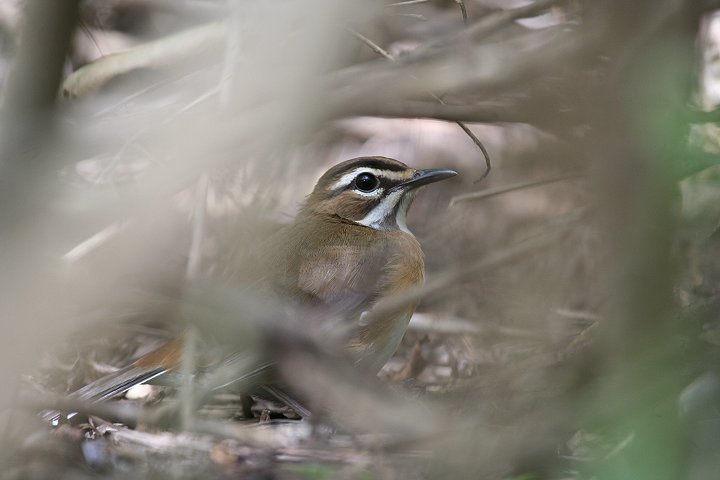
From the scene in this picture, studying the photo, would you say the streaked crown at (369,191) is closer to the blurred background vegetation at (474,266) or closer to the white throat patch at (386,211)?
the white throat patch at (386,211)

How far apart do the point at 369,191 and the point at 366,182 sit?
0.23 ft

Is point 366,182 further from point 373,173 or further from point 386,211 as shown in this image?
point 386,211

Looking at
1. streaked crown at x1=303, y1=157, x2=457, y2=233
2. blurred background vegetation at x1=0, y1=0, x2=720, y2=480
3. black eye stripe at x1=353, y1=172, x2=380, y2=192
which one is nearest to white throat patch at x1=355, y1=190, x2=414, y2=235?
streaked crown at x1=303, y1=157, x2=457, y2=233

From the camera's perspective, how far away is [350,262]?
6477 mm

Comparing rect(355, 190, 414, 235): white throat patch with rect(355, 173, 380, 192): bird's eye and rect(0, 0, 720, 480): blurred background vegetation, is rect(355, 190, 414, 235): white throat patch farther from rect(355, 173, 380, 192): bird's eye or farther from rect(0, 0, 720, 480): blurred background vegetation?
rect(0, 0, 720, 480): blurred background vegetation

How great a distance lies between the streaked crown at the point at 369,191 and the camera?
23.0ft

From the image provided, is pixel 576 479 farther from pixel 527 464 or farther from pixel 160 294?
pixel 160 294

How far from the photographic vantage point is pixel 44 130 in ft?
6.77

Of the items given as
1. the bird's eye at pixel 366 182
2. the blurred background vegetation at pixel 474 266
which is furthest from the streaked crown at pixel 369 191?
the blurred background vegetation at pixel 474 266

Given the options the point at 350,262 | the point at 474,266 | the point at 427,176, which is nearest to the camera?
the point at 474,266

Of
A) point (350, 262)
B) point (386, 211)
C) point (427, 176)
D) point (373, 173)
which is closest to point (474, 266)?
point (350, 262)

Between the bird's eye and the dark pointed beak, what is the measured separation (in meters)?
0.19

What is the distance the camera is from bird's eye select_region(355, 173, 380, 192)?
23.2 ft

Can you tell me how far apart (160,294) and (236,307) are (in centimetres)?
16
